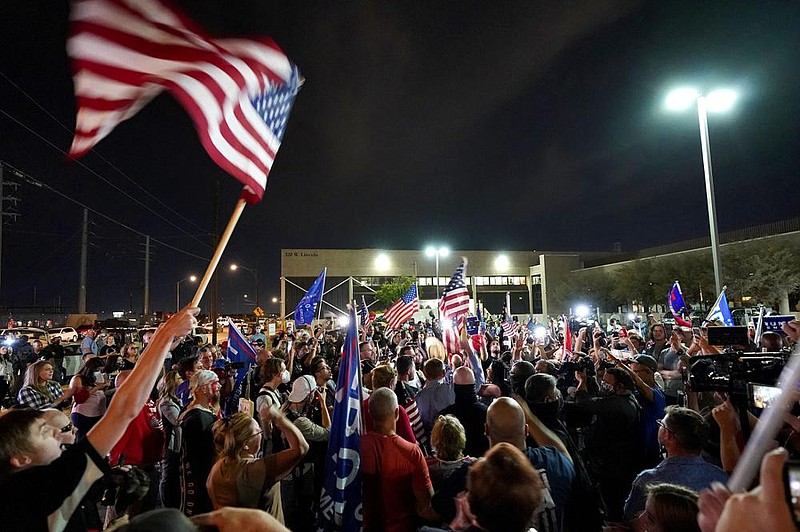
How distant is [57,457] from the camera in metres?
2.36

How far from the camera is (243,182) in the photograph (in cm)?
356

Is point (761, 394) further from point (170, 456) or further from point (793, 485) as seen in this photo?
point (170, 456)

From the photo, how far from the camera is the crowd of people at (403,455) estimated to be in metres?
2.04

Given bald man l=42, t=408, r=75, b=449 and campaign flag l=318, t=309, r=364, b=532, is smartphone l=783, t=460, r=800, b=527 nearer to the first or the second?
campaign flag l=318, t=309, r=364, b=532

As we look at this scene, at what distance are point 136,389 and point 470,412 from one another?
3.75 meters

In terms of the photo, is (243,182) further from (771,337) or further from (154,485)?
(771,337)

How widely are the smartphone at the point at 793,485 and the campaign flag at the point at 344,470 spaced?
289 centimetres

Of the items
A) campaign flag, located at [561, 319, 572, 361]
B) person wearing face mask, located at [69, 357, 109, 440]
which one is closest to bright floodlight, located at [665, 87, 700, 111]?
campaign flag, located at [561, 319, 572, 361]

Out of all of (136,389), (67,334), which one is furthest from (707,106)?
(67,334)

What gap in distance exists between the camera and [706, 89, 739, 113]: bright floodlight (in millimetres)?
11773

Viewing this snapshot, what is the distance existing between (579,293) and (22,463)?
63.5m

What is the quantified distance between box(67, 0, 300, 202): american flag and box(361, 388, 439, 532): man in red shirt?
6.81 feet

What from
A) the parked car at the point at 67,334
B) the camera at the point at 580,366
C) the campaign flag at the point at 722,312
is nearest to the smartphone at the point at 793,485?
the camera at the point at 580,366

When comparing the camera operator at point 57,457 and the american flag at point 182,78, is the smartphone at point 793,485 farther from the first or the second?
the american flag at point 182,78
